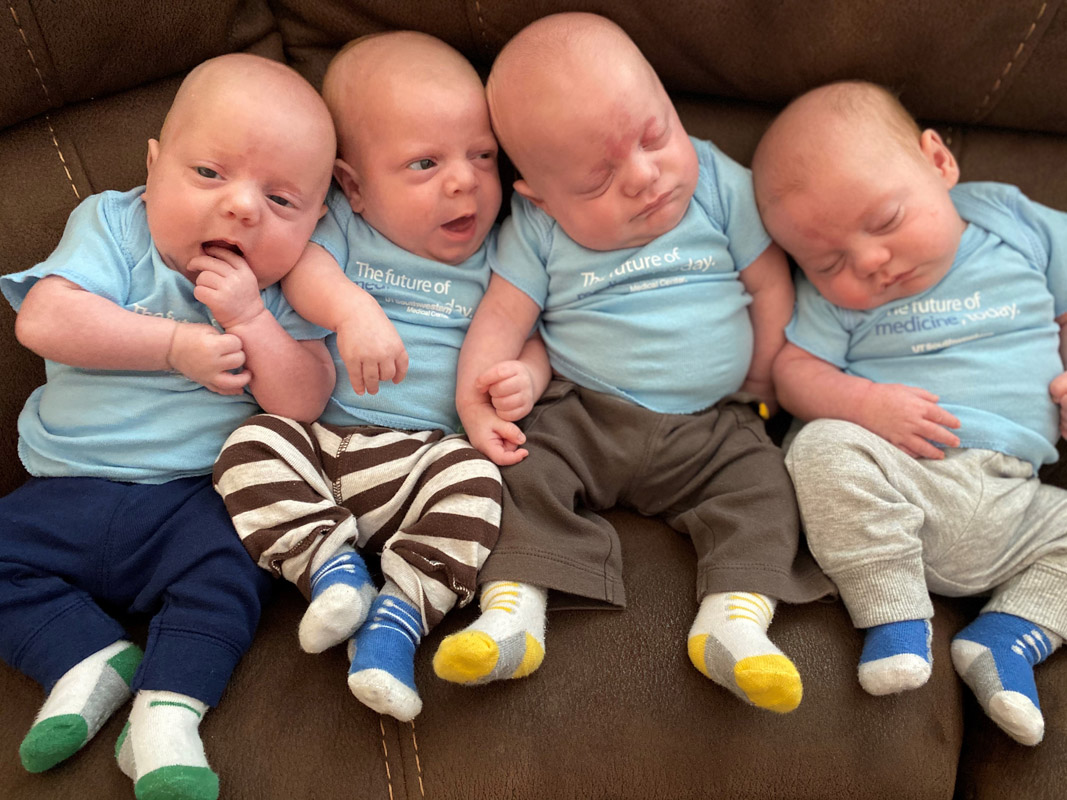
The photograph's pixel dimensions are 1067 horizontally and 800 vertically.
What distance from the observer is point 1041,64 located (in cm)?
117

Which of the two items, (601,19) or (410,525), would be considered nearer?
(410,525)

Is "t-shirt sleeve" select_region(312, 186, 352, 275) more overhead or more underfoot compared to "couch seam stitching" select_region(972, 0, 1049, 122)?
more underfoot

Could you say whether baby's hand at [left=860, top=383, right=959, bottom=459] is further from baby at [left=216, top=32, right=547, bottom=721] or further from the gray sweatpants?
baby at [left=216, top=32, right=547, bottom=721]

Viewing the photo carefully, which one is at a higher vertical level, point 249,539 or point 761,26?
point 761,26

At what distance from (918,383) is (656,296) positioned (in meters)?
0.40

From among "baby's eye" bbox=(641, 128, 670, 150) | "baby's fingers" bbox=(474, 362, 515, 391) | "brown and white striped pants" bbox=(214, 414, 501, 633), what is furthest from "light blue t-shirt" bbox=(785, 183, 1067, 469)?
→ "brown and white striped pants" bbox=(214, 414, 501, 633)

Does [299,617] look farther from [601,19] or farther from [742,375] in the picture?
[601,19]

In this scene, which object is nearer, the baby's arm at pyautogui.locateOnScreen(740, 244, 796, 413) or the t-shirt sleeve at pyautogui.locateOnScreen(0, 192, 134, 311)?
the t-shirt sleeve at pyautogui.locateOnScreen(0, 192, 134, 311)

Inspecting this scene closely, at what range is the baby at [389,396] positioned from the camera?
952 mm

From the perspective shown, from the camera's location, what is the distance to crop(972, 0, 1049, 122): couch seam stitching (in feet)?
3.70

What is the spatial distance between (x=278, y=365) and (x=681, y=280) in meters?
0.58

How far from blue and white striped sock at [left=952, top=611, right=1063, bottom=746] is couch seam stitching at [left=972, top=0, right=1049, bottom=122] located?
755 millimetres

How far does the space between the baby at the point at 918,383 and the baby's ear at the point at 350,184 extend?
593 mm

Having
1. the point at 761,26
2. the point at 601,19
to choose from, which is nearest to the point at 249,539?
the point at 601,19
